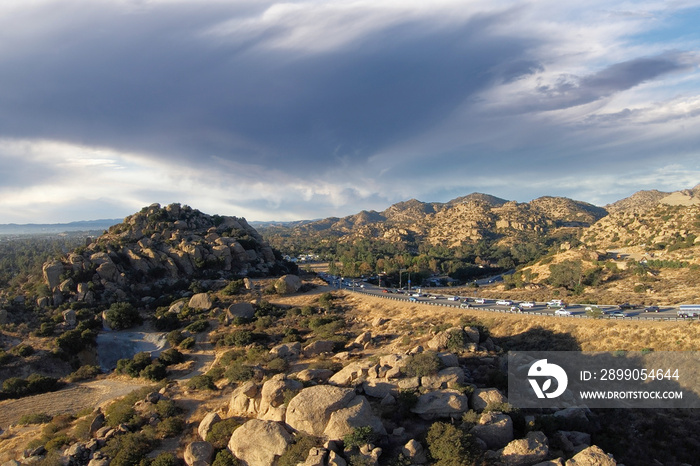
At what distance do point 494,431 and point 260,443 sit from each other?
979cm

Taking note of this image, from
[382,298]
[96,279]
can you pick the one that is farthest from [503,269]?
[96,279]

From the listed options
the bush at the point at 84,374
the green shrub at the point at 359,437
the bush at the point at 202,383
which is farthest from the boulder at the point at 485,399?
the bush at the point at 84,374

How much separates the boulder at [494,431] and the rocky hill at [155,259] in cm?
5162

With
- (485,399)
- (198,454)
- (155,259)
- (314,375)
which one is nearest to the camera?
(198,454)

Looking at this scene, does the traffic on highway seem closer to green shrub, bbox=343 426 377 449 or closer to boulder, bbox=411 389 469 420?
boulder, bbox=411 389 469 420

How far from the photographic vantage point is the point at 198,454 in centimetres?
1608

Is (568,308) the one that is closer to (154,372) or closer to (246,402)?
(246,402)

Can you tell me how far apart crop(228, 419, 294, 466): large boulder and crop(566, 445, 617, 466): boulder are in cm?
1079

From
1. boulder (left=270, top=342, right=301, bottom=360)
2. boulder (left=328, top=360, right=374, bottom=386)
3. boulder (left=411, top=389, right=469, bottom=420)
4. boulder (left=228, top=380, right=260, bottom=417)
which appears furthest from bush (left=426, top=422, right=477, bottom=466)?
boulder (left=270, top=342, right=301, bottom=360)

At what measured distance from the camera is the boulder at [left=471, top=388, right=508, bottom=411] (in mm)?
17422

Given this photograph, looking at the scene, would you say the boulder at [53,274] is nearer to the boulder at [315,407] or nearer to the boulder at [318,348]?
the boulder at [318,348]

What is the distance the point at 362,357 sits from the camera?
27.8 meters

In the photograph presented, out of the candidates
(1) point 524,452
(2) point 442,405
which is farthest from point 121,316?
(1) point 524,452

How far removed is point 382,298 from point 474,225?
12331 centimetres
